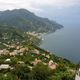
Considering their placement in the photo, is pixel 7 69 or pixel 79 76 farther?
pixel 7 69

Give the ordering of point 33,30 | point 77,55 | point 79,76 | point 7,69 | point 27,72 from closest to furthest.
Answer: point 79,76 < point 27,72 < point 7,69 < point 77,55 < point 33,30

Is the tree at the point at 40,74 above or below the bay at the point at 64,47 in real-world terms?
above

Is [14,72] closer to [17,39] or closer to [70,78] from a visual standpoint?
[70,78]

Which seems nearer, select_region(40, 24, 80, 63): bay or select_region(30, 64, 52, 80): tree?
select_region(30, 64, 52, 80): tree

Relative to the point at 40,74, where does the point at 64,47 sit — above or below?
below

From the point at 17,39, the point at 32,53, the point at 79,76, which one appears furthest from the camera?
the point at 17,39

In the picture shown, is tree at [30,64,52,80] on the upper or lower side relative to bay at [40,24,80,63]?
upper

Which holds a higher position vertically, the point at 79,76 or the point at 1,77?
the point at 79,76

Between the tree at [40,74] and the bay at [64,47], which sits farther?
the bay at [64,47]

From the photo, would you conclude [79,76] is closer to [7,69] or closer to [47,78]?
[47,78]

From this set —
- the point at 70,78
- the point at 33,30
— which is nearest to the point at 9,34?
the point at 33,30

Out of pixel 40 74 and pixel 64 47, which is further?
pixel 64 47
